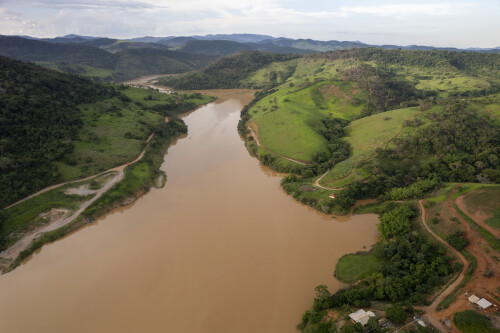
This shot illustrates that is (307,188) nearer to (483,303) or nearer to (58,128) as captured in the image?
(483,303)

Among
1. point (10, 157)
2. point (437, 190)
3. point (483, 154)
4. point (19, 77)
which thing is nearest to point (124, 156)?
point (10, 157)

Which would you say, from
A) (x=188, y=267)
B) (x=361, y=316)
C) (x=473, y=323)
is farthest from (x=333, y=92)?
(x=361, y=316)

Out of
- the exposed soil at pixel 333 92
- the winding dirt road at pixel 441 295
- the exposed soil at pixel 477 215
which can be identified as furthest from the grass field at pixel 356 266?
the exposed soil at pixel 333 92

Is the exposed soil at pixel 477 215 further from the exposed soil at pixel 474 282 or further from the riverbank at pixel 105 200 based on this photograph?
the riverbank at pixel 105 200

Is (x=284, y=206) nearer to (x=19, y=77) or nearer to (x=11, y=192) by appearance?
(x=11, y=192)

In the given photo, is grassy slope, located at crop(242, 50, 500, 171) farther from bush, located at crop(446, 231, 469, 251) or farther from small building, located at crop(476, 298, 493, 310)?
small building, located at crop(476, 298, 493, 310)

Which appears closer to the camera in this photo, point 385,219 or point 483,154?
point 385,219
